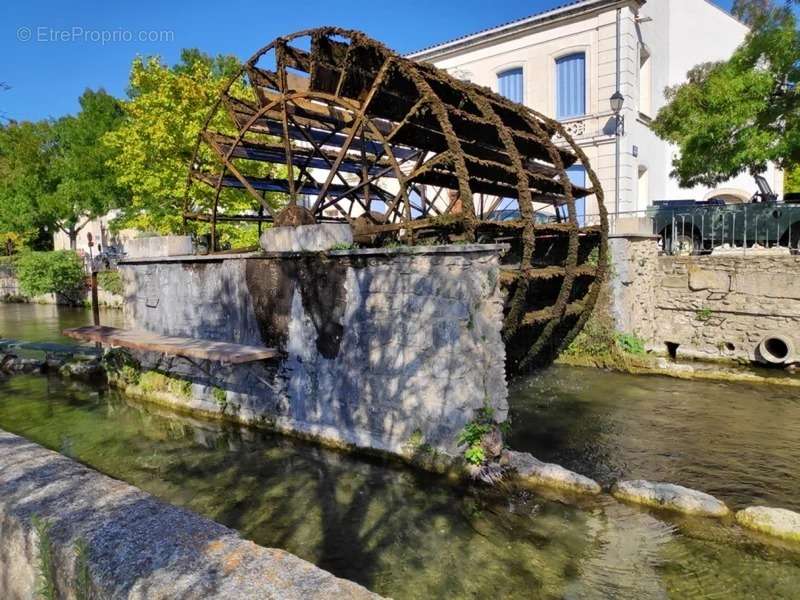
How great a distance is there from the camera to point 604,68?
12.6 meters

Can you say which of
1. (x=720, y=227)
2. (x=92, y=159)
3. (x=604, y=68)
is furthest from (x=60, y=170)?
(x=720, y=227)

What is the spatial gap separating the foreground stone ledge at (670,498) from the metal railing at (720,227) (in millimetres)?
5193

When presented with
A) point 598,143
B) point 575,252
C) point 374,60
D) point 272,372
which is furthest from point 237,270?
point 598,143

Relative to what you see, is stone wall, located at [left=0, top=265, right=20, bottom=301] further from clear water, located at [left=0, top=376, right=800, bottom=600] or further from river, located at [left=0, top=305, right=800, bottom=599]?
clear water, located at [left=0, top=376, right=800, bottom=600]

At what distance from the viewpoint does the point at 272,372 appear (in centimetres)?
572

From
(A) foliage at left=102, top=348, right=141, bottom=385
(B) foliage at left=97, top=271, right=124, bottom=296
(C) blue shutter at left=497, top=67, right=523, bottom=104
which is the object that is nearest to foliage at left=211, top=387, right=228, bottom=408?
(A) foliage at left=102, top=348, right=141, bottom=385

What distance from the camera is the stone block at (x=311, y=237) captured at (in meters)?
5.17

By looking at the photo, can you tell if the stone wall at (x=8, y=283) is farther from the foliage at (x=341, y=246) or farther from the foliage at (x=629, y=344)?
the foliage at (x=629, y=344)

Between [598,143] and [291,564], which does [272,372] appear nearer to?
[291,564]

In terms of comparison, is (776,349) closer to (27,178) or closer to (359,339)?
(359,339)

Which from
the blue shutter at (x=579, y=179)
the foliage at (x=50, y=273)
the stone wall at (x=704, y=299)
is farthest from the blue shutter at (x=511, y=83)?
the foliage at (x=50, y=273)

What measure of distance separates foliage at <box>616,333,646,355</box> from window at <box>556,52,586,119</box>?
6974 millimetres

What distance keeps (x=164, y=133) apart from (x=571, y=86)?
382 inches

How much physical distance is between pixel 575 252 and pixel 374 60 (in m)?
3.44
